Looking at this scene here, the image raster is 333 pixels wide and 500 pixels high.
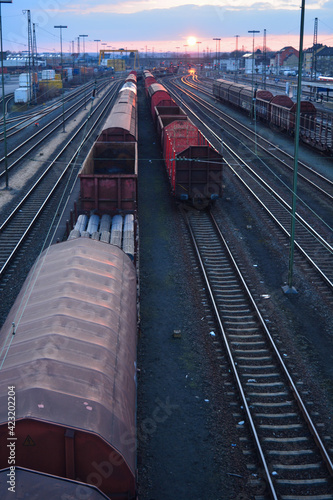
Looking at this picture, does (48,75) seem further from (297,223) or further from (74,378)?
(74,378)

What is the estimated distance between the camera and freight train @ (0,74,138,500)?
6516 millimetres

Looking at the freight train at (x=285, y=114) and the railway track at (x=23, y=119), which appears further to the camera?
the railway track at (x=23, y=119)

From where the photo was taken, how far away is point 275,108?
45469 mm

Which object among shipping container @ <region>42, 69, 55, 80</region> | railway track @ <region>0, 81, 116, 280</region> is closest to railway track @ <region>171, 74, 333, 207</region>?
railway track @ <region>0, 81, 116, 280</region>

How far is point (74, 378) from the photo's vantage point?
7301 millimetres

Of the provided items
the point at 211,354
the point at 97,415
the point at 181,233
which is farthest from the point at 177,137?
the point at 97,415

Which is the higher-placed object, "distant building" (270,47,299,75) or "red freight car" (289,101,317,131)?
"distant building" (270,47,299,75)

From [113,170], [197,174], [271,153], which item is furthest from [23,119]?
[197,174]

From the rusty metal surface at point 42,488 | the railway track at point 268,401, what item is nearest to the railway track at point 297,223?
the railway track at point 268,401

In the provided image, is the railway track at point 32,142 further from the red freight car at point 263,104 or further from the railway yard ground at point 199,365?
the red freight car at point 263,104

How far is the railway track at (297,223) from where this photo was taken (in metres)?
18.7

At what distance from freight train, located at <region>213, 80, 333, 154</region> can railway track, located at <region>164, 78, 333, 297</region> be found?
6.56m

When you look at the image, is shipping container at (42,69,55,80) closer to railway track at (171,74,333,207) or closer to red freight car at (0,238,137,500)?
railway track at (171,74,333,207)

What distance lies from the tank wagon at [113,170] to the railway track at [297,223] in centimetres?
681
